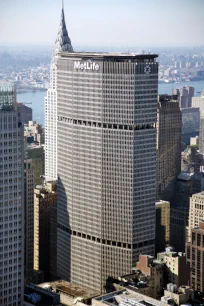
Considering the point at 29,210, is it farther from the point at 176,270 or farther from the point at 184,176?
the point at 184,176

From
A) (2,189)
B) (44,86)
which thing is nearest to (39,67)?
(44,86)

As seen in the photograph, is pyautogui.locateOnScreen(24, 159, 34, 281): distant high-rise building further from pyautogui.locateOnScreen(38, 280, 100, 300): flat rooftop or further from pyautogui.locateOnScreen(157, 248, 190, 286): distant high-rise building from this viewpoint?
pyautogui.locateOnScreen(157, 248, 190, 286): distant high-rise building

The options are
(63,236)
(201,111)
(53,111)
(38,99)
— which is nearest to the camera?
(63,236)

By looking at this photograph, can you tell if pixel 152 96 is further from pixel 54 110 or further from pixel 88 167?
pixel 54 110

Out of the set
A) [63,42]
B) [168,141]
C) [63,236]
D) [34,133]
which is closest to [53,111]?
[63,42]

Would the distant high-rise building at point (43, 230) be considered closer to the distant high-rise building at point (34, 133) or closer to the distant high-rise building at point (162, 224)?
the distant high-rise building at point (162, 224)

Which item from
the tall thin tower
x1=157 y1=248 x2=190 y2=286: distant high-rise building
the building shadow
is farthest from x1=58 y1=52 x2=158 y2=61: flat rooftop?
the tall thin tower

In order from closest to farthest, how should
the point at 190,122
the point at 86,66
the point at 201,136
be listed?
the point at 86,66 < the point at 201,136 < the point at 190,122
